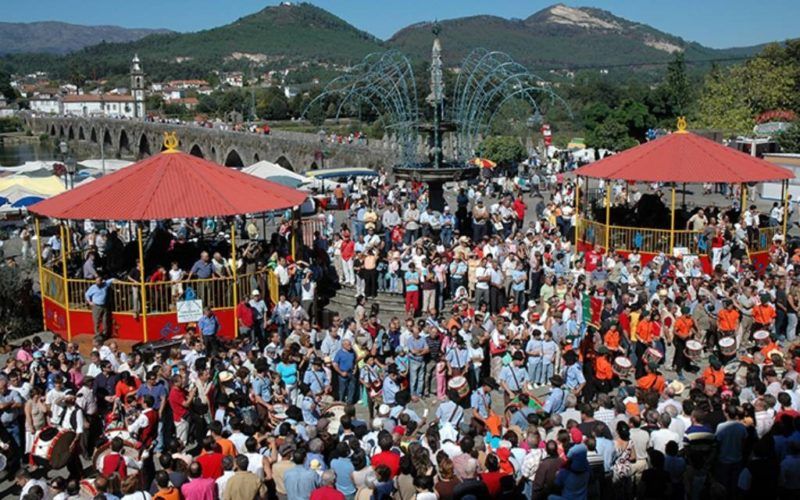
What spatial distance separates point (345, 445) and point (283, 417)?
2444mm

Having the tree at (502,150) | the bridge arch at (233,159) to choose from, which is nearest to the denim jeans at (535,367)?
the tree at (502,150)

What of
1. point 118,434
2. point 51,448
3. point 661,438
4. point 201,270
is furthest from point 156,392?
point 661,438

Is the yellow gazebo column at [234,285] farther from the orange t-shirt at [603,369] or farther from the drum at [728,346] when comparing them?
the drum at [728,346]

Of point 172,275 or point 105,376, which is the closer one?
point 105,376

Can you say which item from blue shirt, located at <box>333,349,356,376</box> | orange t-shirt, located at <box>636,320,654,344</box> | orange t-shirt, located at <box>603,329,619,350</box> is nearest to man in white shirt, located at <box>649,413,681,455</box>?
orange t-shirt, located at <box>603,329,619,350</box>

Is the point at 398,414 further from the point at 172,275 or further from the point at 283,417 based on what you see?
the point at 172,275

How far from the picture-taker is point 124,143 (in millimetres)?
118250

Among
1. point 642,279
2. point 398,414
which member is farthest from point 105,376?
point 642,279

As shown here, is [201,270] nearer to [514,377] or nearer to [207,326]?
[207,326]

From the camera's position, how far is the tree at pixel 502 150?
65562 millimetres

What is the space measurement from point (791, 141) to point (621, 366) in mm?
37902

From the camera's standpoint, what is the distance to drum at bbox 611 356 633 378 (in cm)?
1284

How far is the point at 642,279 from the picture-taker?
1778 centimetres

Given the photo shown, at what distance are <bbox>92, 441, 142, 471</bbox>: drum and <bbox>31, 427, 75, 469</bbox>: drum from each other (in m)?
1.02
